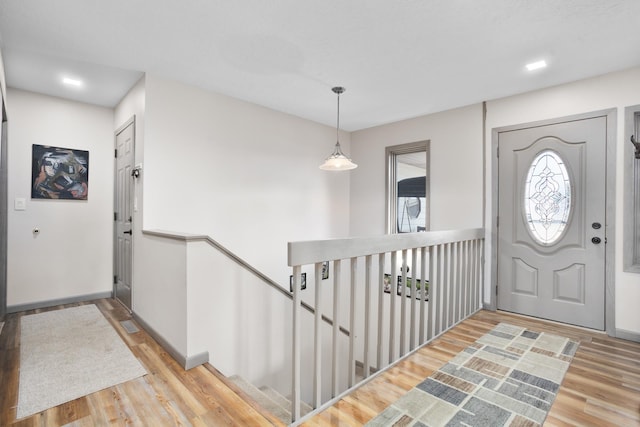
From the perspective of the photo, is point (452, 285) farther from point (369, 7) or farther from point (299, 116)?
point (299, 116)

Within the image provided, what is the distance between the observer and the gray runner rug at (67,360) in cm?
204

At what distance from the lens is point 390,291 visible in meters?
2.73

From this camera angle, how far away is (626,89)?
297 cm

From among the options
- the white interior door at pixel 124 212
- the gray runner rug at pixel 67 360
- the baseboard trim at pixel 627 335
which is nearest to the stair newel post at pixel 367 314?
the gray runner rug at pixel 67 360

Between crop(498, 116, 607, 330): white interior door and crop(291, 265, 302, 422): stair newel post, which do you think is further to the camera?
crop(498, 116, 607, 330): white interior door

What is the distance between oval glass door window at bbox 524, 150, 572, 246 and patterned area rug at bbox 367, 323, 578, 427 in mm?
1102

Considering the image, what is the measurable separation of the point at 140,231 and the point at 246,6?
7.72 feet

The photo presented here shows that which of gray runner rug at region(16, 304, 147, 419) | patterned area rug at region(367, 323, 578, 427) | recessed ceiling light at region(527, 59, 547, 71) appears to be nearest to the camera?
patterned area rug at region(367, 323, 578, 427)

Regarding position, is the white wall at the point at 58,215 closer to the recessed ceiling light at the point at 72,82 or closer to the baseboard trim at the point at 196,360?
the recessed ceiling light at the point at 72,82

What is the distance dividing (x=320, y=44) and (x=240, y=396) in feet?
8.79

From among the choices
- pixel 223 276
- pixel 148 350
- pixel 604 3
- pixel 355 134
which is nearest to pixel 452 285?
pixel 223 276

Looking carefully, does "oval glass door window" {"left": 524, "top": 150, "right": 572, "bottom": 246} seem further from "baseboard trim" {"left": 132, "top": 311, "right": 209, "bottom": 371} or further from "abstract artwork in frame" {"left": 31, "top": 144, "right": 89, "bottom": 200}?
"abstract artwork in frame" {"left": 31, "top": 144, "right": 89, "bottom": 200}

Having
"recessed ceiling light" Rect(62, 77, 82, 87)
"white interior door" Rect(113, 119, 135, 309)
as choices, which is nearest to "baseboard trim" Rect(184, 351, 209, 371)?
"white interior door" Rect(113, 119, 135, 309)

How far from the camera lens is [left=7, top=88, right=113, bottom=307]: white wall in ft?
11.7
